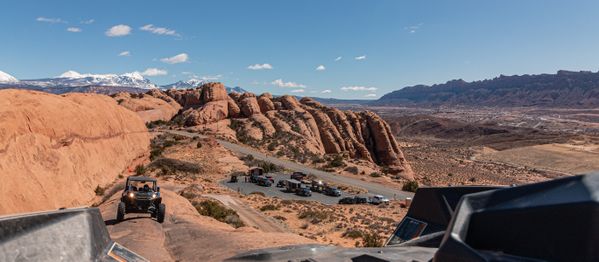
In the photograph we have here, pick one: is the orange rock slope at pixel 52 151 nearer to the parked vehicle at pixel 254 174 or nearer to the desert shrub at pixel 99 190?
the desert shrub at pixel 99 190

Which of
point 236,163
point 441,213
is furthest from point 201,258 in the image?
point 236,163

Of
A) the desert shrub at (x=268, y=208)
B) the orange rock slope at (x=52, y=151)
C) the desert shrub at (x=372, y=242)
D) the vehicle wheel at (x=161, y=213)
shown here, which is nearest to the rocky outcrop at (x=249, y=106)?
the orange rock slope at (x=52, y=151)

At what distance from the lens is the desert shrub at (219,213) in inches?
904

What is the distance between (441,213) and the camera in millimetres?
8406

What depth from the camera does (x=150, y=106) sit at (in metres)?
82.1

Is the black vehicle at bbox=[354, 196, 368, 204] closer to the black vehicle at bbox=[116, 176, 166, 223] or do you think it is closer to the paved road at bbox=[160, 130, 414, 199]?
the paved road at bbox=[160, 130, 414, 199]

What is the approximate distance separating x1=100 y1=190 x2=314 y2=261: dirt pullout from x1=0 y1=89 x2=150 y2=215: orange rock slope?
133 inches

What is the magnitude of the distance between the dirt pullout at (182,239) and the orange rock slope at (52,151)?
11.1 feet

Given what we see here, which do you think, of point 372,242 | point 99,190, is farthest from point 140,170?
point 372,242

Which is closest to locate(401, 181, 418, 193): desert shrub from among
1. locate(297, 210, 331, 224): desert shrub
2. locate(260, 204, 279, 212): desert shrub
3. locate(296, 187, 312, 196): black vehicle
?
locate(296, 187, 312, 196): black vehicle

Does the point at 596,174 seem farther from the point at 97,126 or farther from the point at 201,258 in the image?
the point at 97,126

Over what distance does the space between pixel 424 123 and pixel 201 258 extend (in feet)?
603

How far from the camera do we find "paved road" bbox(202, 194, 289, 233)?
23891mm

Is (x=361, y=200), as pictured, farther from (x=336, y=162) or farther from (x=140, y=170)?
(x=336, y=162)
